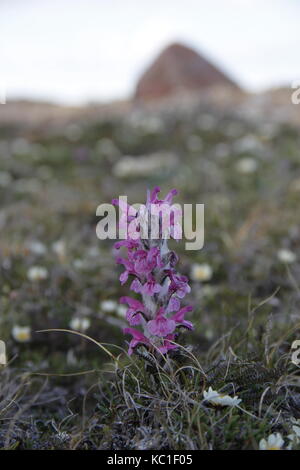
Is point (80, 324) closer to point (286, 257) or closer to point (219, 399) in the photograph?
point (219, 399)

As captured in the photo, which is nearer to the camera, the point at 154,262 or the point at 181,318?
the point at 154,262

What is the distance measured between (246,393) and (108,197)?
550cm

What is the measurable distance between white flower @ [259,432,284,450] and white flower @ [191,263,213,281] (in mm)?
2722

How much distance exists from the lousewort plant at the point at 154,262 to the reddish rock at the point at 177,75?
70.8 ft

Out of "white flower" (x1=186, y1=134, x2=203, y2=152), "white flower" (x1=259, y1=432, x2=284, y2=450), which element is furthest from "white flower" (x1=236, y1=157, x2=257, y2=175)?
"white flower" (x1=259, y1=432, x2=284, y2=450)

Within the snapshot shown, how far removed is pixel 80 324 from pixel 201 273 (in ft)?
4.79

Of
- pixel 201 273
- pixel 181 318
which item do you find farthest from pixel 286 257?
pixel 181 318

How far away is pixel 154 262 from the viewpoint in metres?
2.20

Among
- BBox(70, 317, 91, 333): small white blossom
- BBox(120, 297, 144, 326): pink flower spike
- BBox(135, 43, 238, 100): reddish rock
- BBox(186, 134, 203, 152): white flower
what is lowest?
BBox(70, 317, 91, 333): small white blossom

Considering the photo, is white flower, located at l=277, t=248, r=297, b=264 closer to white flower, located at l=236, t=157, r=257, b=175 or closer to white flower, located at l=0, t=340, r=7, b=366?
white flower, located at l=0, t=340, r=7, b=366

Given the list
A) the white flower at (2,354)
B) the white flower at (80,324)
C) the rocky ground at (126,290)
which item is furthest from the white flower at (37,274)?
the white flower at (2,354)

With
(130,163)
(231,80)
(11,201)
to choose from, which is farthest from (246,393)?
(231,80)

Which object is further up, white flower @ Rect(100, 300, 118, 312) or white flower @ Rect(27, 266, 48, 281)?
white flower @ Rect(27, 266, 48, 281)

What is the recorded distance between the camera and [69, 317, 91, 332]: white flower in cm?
367
